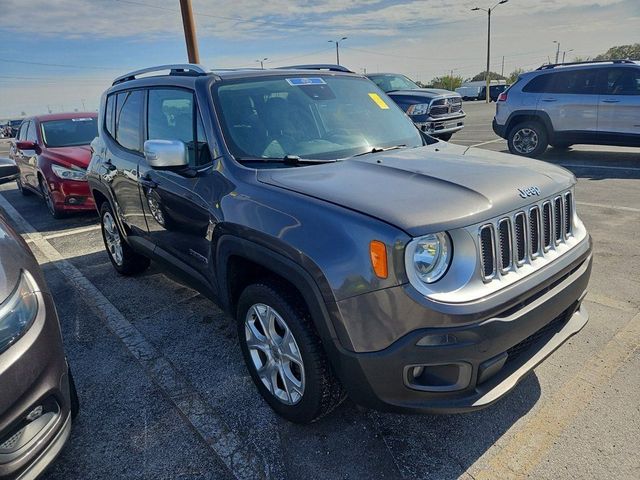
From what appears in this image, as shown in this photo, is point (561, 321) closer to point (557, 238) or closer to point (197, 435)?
point (557, 238)

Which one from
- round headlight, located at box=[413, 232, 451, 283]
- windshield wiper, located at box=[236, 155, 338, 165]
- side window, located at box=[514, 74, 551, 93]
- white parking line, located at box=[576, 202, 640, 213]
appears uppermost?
side window, located at box=[514, 74, 551, 93]

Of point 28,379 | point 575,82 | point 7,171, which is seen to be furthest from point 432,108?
point 28,379

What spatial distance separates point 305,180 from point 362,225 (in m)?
0.58

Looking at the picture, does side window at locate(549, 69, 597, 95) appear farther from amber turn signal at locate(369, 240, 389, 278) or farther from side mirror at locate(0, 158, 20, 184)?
side mirror at locate(0, 158, 20, 184)

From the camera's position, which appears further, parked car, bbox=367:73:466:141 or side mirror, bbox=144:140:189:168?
parked car, bbox=367:73:466:141

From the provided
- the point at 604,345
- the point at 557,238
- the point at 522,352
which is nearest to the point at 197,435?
the point at 522,352

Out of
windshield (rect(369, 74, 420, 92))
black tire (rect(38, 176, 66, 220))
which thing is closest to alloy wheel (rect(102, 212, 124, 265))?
black tire (rect(38, 176, 66, 220))

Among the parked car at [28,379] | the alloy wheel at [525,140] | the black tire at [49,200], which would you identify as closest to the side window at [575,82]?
the alloy wheel at [525,140]

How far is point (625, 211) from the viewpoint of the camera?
5887 millimetres

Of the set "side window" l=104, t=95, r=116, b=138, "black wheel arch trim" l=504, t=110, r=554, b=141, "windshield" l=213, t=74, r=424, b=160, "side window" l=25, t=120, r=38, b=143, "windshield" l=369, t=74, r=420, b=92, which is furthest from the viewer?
"windshield" l=369, t=74, r=420, b=92

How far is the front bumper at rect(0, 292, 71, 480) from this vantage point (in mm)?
1739

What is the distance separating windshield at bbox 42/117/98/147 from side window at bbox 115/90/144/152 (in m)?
4.54

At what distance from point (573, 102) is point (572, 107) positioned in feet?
0.31

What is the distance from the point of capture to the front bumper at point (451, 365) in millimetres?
1852
